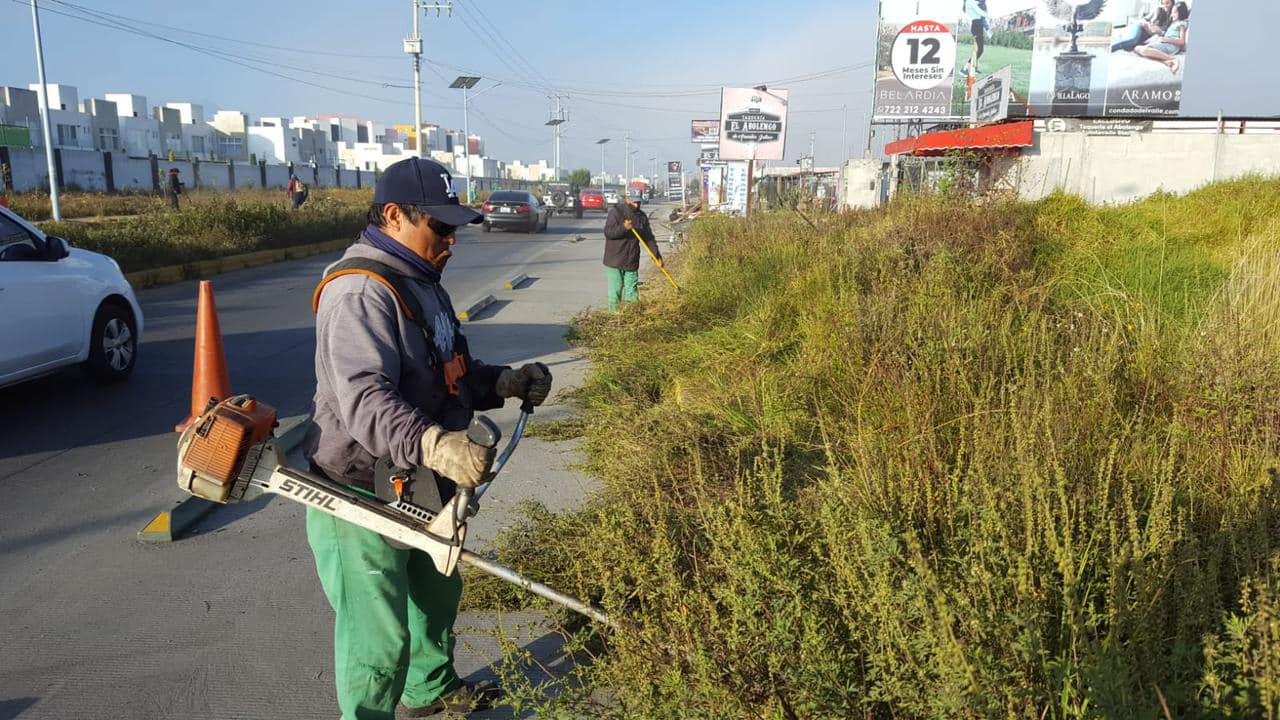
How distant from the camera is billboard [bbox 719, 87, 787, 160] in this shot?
1784 centimetres

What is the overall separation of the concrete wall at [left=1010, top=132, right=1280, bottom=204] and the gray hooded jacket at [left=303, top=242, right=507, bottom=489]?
24.8 m

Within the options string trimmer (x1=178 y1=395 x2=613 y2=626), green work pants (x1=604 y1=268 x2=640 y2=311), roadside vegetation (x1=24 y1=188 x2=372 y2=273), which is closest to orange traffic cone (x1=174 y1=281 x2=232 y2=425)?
string trimmer (x1=178 y1=395 x2=613 y2=626)

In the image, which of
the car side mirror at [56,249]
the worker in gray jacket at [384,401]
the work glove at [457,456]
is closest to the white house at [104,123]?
the car side mirror at [56,249]

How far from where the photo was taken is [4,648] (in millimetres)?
3309

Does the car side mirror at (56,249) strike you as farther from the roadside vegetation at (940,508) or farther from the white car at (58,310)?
the roadside vegetation at (940,508)

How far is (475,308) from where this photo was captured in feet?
37.8

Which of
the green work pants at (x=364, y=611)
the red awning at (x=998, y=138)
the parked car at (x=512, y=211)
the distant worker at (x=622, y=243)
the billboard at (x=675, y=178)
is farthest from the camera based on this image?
the billboard at (x=675, y=178)

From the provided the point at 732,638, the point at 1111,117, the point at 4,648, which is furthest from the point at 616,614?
the point at 1111,117

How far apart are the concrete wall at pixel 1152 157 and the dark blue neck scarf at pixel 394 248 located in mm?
24792

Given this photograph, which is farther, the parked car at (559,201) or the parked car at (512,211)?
the parked car at (559,201)

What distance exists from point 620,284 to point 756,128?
8.55 metres

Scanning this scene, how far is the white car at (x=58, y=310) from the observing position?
618 cm

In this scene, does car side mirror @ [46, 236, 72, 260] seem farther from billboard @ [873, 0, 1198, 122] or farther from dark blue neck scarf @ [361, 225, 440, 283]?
billboard @ [873, 0, 1198, 122]

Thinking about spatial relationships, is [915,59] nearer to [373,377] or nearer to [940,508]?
[940,508]
